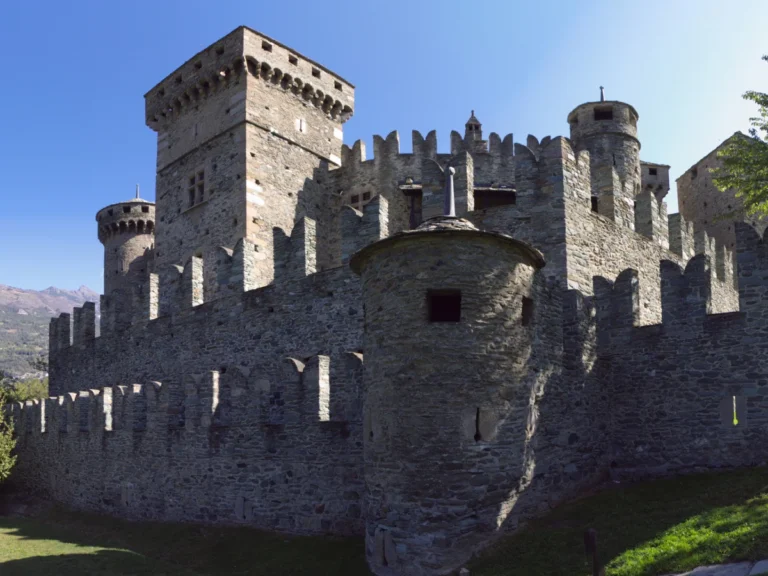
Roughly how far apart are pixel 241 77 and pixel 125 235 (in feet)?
55.4

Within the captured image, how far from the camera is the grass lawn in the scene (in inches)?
369

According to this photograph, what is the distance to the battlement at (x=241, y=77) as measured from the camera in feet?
87.9

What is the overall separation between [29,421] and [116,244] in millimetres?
16179

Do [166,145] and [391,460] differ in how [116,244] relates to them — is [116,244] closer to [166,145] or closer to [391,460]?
[166,145]

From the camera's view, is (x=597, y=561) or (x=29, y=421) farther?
(x=29, y=421)

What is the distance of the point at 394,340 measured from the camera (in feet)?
37.3

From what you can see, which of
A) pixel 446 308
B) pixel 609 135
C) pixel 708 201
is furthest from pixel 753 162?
pixel 708 201

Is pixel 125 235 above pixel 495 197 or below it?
above

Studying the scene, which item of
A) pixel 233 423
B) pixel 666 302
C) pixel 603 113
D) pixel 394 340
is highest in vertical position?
pixel 603 113

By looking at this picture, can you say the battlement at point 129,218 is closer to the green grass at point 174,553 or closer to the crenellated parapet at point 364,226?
the green grass at point 174,553

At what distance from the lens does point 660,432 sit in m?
13.3

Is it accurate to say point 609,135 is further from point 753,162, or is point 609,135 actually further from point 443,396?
point 443,396

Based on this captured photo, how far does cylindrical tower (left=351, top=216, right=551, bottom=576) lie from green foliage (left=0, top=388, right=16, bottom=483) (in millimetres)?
17111

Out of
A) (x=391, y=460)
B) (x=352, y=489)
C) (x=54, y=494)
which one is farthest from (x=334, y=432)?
(x=54, y=494)
